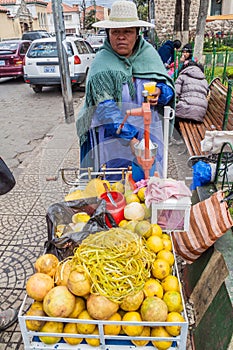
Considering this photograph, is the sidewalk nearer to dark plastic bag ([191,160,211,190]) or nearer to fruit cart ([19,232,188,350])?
dark plastic bag ([191,160,211,190])

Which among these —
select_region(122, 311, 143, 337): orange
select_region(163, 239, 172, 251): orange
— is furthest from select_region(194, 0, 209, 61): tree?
select_region(122, 311, 143, 337): orange

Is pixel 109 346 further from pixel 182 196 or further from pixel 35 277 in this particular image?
pixel 182 196

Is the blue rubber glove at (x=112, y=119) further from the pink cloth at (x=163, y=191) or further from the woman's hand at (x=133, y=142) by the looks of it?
the pink cloth at (x=163, y=191)

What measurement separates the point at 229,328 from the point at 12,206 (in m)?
2.81

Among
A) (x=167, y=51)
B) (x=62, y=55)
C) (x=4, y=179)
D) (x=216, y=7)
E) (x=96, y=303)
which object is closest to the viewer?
(x=96, y=303)

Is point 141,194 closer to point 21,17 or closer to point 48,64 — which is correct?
point 48,64

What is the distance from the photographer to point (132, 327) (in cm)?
127

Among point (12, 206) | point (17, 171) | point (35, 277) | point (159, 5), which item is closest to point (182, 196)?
point (35, 277)

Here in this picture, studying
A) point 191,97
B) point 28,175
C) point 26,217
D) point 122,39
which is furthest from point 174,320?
point 191,97

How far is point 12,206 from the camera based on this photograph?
12.3ft

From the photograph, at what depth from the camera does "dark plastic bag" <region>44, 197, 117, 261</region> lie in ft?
5.14

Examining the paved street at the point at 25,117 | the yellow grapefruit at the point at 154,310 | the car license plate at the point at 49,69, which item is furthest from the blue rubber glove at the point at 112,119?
the car license plate at the point at 49,69

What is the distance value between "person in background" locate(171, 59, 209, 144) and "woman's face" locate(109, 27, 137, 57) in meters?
2.55

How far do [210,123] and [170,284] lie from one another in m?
3.72
